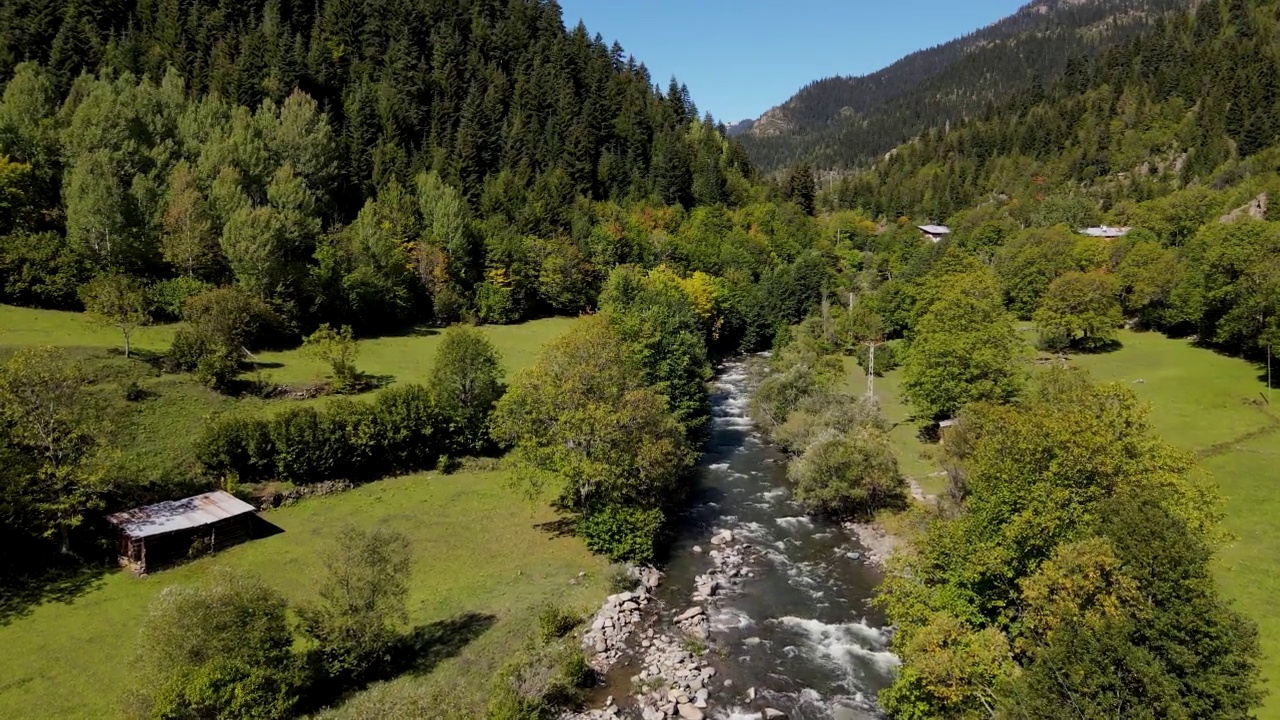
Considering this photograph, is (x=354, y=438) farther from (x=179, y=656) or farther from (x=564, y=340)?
(x=179, y=656)

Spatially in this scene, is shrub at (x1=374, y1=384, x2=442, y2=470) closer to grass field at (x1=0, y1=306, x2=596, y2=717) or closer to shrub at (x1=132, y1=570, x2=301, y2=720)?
grass field at (x1=0, y1=306, x2=596, y2=717)

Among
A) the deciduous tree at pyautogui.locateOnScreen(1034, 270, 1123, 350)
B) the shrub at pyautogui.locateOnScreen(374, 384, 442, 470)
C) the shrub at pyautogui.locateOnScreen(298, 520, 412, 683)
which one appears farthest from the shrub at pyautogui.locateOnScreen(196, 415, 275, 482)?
the deciduous tree at pyautogui.locateOnScreen(1034, 270, 1123, 350)

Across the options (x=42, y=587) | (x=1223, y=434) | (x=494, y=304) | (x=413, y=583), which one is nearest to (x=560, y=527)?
(x=413, y=583)

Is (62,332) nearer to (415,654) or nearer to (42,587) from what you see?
(42,587)

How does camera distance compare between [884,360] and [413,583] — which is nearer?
[413,583]

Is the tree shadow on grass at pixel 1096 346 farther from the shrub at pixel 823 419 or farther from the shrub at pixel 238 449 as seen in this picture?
the shrub at pixel 238 449

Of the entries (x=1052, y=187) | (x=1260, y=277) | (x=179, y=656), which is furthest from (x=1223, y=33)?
(x=179, y=656)
